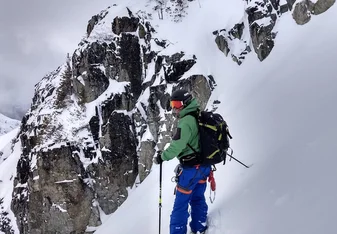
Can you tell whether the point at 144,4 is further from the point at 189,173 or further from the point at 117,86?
the point at 189,173

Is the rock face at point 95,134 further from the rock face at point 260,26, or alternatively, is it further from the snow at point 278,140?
the snow at point 278,140

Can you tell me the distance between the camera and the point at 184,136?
5.71 m

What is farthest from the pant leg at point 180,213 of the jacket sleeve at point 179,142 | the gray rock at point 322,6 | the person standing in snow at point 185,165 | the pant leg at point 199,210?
the gray rock at point 322,6

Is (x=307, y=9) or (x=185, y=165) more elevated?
(x=307, y=9)

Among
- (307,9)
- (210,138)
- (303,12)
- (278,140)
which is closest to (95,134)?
(303,12)

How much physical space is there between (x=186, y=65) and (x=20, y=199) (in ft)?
78.1

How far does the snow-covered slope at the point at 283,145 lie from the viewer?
201 inches

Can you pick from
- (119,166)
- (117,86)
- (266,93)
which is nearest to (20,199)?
(119,166)

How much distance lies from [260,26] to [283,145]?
15.5 metres

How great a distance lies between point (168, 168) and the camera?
19.2 meters

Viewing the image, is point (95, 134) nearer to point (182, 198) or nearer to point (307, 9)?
point (307, 9)

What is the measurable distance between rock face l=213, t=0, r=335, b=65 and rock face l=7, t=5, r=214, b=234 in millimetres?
6578

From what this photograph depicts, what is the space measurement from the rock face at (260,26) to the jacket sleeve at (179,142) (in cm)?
1438

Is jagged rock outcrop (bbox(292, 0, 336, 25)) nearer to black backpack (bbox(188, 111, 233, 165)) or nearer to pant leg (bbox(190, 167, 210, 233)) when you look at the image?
black backpack (bbox(188, 111, 233, 165))
